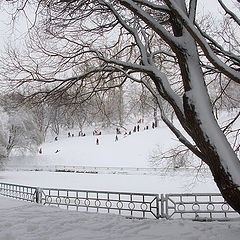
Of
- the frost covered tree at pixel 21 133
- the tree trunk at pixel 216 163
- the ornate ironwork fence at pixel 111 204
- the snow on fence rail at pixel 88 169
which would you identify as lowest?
the ornate ironwork fence at pixel 111 204

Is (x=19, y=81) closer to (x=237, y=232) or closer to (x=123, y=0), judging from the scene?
(x=123, y=0)

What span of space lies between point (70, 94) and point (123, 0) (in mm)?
3366

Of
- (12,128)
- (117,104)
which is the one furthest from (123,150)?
(117,104)

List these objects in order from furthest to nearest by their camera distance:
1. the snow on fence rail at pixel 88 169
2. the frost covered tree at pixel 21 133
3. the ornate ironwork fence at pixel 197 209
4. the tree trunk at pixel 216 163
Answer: the frost covered tree at pixel 21 133 → the snow on fence rail at pixel 88 169 → the ornate ironwork fence at pixel 197 209 → the tree trunk at pixel 216 163

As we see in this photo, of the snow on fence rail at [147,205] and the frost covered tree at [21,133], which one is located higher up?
the frost covered tree at [21,133]

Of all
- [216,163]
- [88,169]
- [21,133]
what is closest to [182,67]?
[216,163]

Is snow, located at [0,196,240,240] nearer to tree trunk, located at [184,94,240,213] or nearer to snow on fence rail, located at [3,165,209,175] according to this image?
tree trunk, located at [184,94,240,213]

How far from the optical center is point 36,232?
Result: 6090 millimetres

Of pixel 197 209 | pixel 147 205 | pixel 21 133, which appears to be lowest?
pixel 197 209

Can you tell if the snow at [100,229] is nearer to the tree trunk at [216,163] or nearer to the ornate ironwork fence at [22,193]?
the tree trunk at [216,163]

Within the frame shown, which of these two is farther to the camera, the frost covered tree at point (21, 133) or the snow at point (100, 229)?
the frost covered tree at point (21, 133)

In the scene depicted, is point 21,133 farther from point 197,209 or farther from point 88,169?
point 197,209

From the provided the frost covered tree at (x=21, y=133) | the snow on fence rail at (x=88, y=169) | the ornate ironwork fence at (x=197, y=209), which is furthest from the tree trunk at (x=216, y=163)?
the frost covered tree at (x=21, y=133)

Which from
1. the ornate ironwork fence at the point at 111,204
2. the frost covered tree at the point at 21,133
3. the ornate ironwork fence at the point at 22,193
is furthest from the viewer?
the frost covered tree at the point at 21,133
